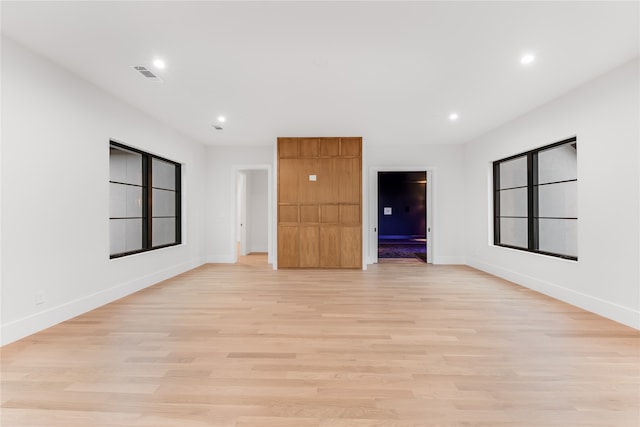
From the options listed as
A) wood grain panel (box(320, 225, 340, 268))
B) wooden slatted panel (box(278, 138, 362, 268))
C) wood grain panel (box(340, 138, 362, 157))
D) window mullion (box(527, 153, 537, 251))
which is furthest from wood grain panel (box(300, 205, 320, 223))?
window mullion (box(527, 153, 537, 251))

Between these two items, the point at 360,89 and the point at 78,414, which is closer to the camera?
the point at 78,414

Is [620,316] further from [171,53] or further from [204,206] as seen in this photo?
[204,206]

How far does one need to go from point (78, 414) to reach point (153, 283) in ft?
11.2

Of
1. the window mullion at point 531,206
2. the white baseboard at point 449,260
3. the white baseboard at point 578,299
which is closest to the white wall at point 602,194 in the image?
the white baseboard at point 578,299

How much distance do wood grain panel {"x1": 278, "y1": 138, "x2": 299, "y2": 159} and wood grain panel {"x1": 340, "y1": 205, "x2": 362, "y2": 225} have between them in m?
1.47

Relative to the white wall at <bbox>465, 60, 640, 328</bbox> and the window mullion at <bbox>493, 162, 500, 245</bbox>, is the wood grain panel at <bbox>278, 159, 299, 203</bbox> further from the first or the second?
the white wall at <bbox>465, 60, 640, 328</bbox>

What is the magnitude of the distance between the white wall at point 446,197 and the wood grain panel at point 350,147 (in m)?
1.28

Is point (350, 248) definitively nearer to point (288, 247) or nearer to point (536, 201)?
point (288, 247)

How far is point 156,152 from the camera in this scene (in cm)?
496

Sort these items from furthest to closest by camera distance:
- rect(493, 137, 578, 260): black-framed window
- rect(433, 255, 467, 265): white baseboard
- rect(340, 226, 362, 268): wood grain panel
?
1. rect(433, 255, 467, 265): white baseboard
2. rect(340, 226, 362, 268): wood grain panel
3. rect(493, 137, 578, 260): black-framed window

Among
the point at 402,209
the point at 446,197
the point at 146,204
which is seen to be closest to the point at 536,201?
the point at 446,197

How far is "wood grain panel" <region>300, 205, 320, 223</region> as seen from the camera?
6172mm

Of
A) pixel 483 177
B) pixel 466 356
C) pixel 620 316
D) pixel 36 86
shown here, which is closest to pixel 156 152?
pixel 36 86

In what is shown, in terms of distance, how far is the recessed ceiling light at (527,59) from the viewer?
9.72 ft
